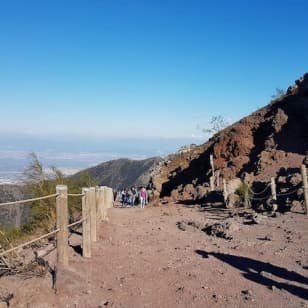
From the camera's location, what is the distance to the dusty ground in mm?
6453

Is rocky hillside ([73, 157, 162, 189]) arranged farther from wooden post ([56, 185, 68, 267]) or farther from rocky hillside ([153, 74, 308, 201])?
wooden post ([56, 185, 68, 267])

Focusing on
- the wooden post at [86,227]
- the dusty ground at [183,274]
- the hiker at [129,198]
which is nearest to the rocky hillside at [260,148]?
the hiker at [129,198]

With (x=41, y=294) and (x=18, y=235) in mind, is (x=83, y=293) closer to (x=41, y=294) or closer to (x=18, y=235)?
(x=41, y=294)

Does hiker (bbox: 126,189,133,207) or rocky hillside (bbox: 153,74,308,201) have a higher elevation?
rocky hillside (bbox: 153,74,308,201)

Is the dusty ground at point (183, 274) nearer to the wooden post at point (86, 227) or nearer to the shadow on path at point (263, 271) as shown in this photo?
the shadow on path at point (263, 271)

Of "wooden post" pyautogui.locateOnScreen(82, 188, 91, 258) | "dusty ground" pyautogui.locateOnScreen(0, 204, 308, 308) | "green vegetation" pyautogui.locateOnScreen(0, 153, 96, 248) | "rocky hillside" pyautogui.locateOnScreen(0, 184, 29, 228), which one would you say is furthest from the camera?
"green vegetation" pyautogui.locateOnScreen(0, 153, 96, 248)

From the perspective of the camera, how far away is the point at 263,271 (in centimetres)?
779

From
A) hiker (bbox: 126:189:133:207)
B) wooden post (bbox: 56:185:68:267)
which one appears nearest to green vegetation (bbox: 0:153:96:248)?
wooden post (bbox: 56:185:68:267)

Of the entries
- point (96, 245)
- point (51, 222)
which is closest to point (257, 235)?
point (96, 245)

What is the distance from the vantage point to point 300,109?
1128 inches

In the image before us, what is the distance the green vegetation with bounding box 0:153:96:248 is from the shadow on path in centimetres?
447

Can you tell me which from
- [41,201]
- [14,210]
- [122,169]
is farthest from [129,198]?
[122,169]

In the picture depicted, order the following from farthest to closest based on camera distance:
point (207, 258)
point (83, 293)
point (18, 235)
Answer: point (18, 235), point (207, 258), point (83, 293)

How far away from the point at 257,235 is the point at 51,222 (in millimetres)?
5279
